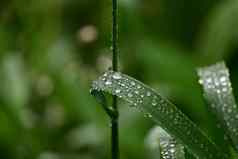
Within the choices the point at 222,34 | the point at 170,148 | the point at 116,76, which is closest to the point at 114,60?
the point at 116,76

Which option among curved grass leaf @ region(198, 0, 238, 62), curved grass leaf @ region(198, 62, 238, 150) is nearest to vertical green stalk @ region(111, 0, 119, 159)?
curved grass leaf @ region(198, 62, 238, 150)

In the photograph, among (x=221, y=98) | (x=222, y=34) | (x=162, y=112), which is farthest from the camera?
(x=222, y=34)

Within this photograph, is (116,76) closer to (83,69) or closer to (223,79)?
(223,79)

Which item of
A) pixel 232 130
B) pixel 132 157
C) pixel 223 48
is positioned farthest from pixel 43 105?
pixel 232 130

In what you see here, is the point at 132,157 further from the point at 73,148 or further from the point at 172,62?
the point at 172,62

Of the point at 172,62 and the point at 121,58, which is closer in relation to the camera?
the point at 172,62
